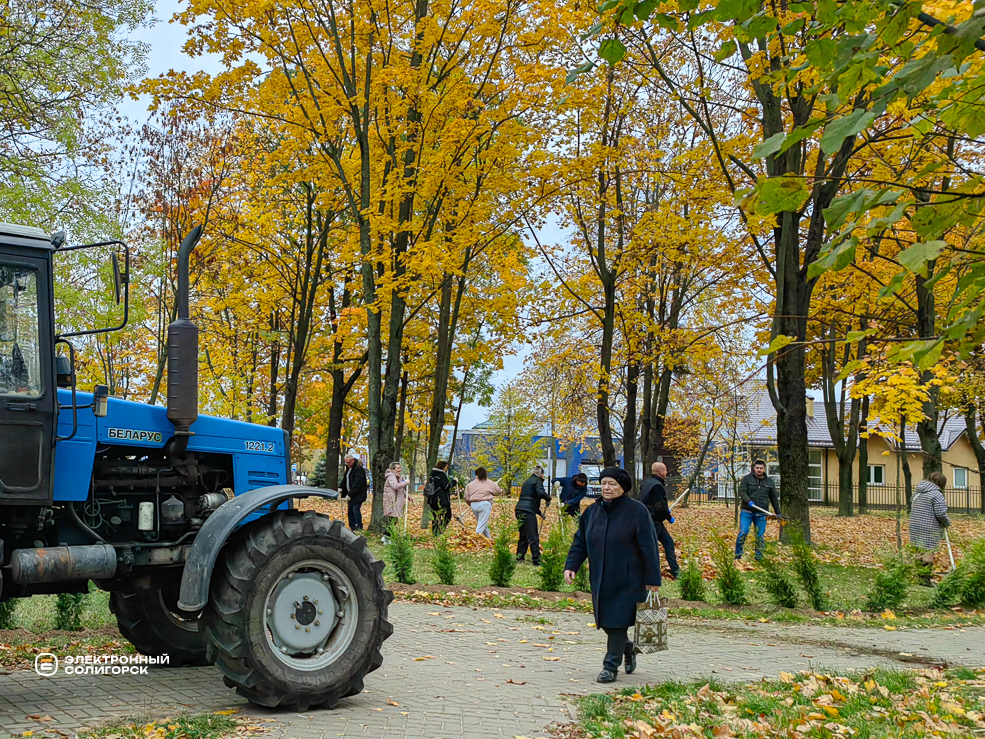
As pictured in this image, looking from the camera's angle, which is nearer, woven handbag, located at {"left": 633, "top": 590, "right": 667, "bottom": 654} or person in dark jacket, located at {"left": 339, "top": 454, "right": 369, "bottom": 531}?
woven handbag, located at {"left": 633, "top": 590, "right": 667, "bottom": 654}

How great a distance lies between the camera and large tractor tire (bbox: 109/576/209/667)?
8.41m

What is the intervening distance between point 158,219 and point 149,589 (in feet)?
60.2

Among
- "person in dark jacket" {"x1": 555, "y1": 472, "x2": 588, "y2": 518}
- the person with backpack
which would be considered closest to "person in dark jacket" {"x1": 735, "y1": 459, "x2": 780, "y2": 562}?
"person in dark jacket" {"x1": 555, "y1": 472, "x2": 588, "y2": 518}

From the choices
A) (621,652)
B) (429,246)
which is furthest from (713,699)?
(429,246)

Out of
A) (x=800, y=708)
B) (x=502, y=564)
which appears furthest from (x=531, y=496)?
(x=800, y=708)

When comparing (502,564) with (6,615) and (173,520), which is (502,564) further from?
(173,520)

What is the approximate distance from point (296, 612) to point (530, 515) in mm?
11675

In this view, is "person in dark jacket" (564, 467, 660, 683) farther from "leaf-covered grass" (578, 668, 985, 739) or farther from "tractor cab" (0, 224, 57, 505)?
"tractor cab" (0, 224, 57, 505)

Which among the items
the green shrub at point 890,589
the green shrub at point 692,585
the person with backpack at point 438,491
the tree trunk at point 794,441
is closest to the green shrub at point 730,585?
the green shrub at point 692,585

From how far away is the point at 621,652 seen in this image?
8.48 m

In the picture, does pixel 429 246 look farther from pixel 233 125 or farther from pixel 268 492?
pixel 268 492

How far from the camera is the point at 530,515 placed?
18625 millimetres

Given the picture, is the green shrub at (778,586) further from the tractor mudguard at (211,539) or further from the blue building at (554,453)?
the blue building at (554,453)

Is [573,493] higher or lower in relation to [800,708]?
higher
